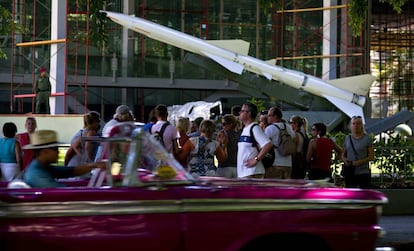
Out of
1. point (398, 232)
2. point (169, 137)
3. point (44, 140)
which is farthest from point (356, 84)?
point (44, 140)

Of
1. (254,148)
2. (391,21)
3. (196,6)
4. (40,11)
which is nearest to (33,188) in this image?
(254,148)

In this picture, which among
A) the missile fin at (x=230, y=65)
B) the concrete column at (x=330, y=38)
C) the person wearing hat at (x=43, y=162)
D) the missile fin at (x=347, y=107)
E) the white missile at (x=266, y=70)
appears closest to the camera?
the person wearing hat at (x=43, y=162)

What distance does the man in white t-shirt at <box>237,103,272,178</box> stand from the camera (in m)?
10.5

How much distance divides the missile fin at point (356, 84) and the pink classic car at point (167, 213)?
25.5 meters

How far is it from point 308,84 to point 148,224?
88.6 feet

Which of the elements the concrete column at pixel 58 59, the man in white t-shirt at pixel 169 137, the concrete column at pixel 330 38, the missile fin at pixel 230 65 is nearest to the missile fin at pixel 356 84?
the concrete column at pixel 330 38

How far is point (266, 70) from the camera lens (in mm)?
32938

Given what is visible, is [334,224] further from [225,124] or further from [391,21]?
[391,21]

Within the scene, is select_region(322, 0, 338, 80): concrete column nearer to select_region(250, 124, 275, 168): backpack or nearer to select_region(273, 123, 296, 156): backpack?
select_region(273, 123, 296, 156): backpack

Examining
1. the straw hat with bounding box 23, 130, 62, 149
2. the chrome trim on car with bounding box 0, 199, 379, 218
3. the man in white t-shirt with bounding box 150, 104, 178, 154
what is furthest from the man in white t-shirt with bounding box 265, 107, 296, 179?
the straw hat with bounding box 23, 130, 62, 149

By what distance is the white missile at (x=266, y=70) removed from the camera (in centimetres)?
3216

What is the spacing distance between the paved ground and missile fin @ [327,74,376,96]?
58.2 ft

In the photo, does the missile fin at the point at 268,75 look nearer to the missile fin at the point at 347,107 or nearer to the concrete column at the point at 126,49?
the missile fin at the point at 347,107

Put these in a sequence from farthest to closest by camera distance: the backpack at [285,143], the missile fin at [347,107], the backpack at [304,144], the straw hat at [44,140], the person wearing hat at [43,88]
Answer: the missile fin at [347,107]
the person wearing hat at [43,88]
the backpack at [304,144]
the backpack at [285,143]
the straw hat at [44,140]
